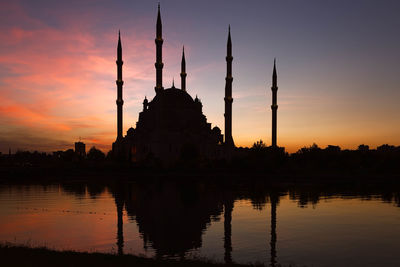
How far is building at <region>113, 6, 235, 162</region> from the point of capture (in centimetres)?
8094

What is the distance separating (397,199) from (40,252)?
30541 millimetres

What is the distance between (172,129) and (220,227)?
236 feet

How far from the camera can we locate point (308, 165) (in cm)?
6831

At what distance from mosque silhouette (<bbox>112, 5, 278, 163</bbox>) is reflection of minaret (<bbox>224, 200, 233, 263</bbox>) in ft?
168

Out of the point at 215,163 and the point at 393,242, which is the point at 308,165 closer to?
the point at 215,163

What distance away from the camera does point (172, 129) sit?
91.4m

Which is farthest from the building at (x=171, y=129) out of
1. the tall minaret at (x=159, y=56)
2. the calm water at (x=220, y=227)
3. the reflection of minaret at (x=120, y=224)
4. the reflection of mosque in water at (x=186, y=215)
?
the calm water at (x=220, y=227)

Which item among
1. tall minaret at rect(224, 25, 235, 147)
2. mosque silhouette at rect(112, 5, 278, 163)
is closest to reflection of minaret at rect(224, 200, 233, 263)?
mosque silhouette at rect(112, 5, 278, 163)

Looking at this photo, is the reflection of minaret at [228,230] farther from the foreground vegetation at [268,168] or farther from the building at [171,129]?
the building at [171,129]

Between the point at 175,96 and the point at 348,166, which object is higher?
the point at 175,96

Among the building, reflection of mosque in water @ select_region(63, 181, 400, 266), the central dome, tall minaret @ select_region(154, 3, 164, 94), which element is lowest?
reflection of mosque in water @ select_region(63, 181, 400, 266)

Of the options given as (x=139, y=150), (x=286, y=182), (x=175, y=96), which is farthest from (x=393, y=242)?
(x=175, y=96)

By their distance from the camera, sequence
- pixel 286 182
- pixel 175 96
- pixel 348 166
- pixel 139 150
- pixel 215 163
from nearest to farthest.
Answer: pixel 286 182
pixel 348 166
pixel 215 163
pixel 139 150
pixel 175 96

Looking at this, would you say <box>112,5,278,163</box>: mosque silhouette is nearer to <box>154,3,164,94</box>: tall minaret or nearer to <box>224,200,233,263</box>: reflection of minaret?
<box>154,3,164,94</box>: tall minaret
